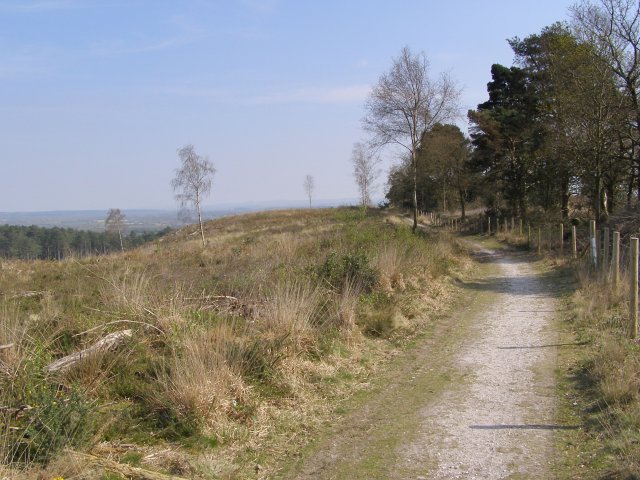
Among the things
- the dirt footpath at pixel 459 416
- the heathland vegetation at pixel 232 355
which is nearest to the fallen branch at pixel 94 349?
the heathland vegetation at pixel 232 355

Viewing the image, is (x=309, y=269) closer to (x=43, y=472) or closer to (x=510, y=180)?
(x=43, y=472)

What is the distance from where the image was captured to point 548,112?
27.9 meters

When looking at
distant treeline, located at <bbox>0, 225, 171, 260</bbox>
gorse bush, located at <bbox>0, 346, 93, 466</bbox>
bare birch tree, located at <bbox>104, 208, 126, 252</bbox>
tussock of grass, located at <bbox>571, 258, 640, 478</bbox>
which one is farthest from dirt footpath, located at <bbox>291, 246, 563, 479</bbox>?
bare birch tree, located at <bbox>104, 208, 126, 252</bbox>

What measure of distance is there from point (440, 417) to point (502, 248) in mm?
24499

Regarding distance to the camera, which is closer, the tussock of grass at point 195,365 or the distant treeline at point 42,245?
the tussock of grass at point 195,365

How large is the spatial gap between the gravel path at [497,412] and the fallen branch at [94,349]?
3465 mm

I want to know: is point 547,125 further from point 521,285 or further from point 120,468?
point 120,468

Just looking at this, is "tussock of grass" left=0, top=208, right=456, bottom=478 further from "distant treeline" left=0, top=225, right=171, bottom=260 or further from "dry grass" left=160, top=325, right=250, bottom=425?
"distant treeline" left=0, top=225, right=171, bottom=260

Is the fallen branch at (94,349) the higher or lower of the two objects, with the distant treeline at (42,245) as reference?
lower

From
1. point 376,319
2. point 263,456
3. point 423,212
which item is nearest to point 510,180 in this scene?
point 423,212

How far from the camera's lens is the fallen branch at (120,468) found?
4.17 metres

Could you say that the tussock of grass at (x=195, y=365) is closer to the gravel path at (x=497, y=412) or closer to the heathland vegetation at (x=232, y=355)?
the heathland vegetation at (x=232, y=355)

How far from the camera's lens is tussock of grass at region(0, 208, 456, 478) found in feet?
15.4

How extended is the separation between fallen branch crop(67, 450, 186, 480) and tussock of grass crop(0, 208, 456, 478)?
0.56 feet
